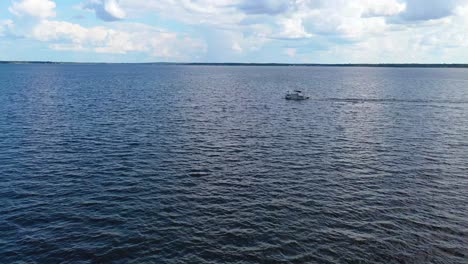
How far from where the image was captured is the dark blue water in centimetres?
3597

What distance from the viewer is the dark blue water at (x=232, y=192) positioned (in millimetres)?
35969

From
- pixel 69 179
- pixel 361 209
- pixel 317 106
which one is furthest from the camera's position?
pixel 317 106

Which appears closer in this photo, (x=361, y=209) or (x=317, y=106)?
(x=361, y=209)

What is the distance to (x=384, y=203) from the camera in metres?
45.9

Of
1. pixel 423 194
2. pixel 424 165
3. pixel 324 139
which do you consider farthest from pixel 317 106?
→ pixel 423 194

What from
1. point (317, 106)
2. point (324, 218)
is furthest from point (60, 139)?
point (317, 106)

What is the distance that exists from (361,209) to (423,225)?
21.9 ft

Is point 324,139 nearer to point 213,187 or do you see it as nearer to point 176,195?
point 213,187

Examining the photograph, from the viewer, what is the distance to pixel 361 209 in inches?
1746

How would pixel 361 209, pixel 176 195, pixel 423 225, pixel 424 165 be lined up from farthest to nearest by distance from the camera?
pixel 424 165 → pixel 176 195 → pixel 361 209 → pixel 423 225

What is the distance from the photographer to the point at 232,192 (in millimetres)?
49562

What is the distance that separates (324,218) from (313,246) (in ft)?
20.9

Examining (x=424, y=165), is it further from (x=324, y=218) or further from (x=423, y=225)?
(x=324, y=218)

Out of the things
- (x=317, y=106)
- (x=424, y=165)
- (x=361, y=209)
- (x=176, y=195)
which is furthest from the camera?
(x=317, y=106)
